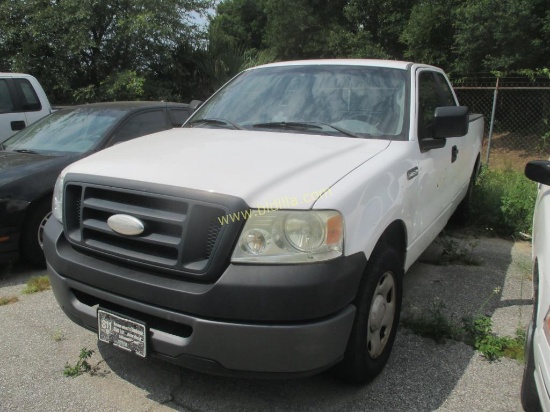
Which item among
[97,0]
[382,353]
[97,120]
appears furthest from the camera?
[97,0]

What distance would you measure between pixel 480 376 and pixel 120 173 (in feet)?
7.59

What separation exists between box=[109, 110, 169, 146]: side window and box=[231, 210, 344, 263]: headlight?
11.1 feet

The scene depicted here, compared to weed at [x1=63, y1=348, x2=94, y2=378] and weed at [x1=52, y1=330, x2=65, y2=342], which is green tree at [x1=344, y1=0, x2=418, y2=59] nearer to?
weed at [x1=52, y1=330, x2=65, y2=342]

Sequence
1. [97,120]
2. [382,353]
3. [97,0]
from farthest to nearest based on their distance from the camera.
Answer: [97,0] → [97,120] → [382,353]

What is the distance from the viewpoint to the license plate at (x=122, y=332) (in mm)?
2336

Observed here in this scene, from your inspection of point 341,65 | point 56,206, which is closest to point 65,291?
point 56,206

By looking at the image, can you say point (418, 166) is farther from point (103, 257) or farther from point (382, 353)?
point (103, 257)

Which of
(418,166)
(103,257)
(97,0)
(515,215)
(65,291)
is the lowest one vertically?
(515,215)

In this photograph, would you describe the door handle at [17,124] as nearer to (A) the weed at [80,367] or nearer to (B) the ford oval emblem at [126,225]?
(A) the weed at [80,367]

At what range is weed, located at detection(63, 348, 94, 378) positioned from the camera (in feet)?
9.29

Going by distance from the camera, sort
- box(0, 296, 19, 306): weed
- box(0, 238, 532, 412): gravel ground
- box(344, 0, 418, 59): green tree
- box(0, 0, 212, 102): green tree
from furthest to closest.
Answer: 1. box(344, 0, 418, 59): green tree
2. box(0, 0, 212, 102): green tree
3. box(0, 296, 19, 306): weed
4. box(0, 238, 532, 412): gravel ground

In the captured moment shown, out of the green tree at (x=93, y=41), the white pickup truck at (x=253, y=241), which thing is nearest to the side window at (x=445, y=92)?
the white pickup truck at (x=253, y=241)

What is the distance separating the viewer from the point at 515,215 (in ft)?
18.9

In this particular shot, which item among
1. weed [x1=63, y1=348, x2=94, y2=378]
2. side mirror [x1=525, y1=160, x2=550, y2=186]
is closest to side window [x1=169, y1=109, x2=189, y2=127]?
weed [x1=63, y1=348, x2=94, y2=378]
